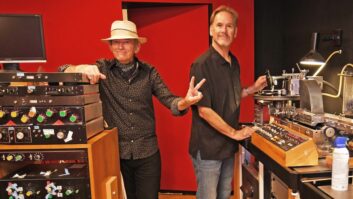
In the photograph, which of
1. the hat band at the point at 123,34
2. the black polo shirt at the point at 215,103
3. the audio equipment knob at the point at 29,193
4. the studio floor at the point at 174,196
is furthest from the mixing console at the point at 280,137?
the studio floor at the point at 174,196

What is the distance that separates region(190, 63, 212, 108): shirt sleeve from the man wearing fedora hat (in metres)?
0.12

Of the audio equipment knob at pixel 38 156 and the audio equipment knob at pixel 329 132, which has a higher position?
the audio equipment knob at pixel 329 132

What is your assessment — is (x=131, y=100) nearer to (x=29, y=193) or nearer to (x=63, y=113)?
(x=63, y=113)

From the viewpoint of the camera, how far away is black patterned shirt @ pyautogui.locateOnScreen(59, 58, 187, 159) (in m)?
1.71

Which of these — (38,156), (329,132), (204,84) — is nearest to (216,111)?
(204,84)

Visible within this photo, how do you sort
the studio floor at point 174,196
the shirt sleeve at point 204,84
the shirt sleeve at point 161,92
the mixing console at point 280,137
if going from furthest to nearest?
the studio floor at point 174,196 < the shirt sleeve at point 161,92 < the shirt sleeve at point 204,84 < the mixing console at point 280,137

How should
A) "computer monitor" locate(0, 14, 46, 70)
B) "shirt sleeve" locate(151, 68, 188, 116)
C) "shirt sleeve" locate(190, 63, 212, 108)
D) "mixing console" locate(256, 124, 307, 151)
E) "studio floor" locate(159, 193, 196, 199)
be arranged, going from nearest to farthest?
1. "mixing console" locate(256, 124, 307, 151)
2. "computer monitor" locate(0, 14, 46, 70)
3. "shirt sleeve" locate(190, 63, 212, 108)
4. "shirt sleeve" locate(151, 68, 188, 116)
5. "studio floor" locate(159, 193, 196, 199)

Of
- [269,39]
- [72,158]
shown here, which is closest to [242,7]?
[269,39]

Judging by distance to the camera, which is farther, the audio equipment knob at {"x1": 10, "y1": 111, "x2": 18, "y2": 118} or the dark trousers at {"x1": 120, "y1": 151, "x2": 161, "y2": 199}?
the dark trousers at {"x1": 120, "y1": 151, "x2": 161, "y2": 199}

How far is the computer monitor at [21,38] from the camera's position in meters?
1.45

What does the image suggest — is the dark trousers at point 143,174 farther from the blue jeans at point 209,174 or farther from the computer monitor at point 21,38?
the computer monitor at point 21,38

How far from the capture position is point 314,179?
45.4 inches

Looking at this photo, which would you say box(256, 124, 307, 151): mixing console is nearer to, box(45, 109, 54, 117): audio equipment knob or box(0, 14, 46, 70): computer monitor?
box(45, 109, 54, 117): audio equipment knob

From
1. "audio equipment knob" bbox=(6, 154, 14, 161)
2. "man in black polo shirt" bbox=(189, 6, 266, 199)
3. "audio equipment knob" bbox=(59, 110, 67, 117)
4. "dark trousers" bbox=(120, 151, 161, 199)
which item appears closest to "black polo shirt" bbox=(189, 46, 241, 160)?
"man in black polo shirt" bbox=(189, 6, 266, 199)
